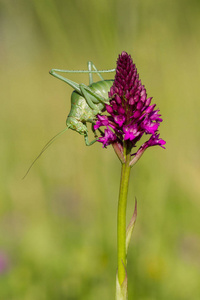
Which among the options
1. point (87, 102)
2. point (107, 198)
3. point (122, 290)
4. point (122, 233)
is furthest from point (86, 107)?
point (107, 198)

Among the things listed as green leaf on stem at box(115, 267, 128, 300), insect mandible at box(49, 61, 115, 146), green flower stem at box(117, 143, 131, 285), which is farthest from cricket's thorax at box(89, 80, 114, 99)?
green leaf on stem at box(115, 267, 128, 300)

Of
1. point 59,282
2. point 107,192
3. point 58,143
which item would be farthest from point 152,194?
point 58,143

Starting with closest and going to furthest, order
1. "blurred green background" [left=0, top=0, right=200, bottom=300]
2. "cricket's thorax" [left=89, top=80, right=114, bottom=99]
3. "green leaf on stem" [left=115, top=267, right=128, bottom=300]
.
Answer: "green leaf on stem" [left=115, top=267, right=128, bottom=300] → "cricket's thorax" [left=89, top=80, right=114, bottom=99] → "blurred green background" [left=0, top=0, right=200, bottom=300]

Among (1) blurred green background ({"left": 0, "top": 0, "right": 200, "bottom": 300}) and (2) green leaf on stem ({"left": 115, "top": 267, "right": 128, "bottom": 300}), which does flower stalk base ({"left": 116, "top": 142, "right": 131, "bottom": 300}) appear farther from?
(1) blurred green background ({"left": 0, "top": 0, "right": 200, "bottom": 300})

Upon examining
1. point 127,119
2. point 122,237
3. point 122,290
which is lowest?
point 122,290

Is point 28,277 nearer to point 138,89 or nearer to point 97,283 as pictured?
point 97,283

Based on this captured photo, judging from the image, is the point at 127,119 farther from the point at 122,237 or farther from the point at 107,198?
the point at 107,198
